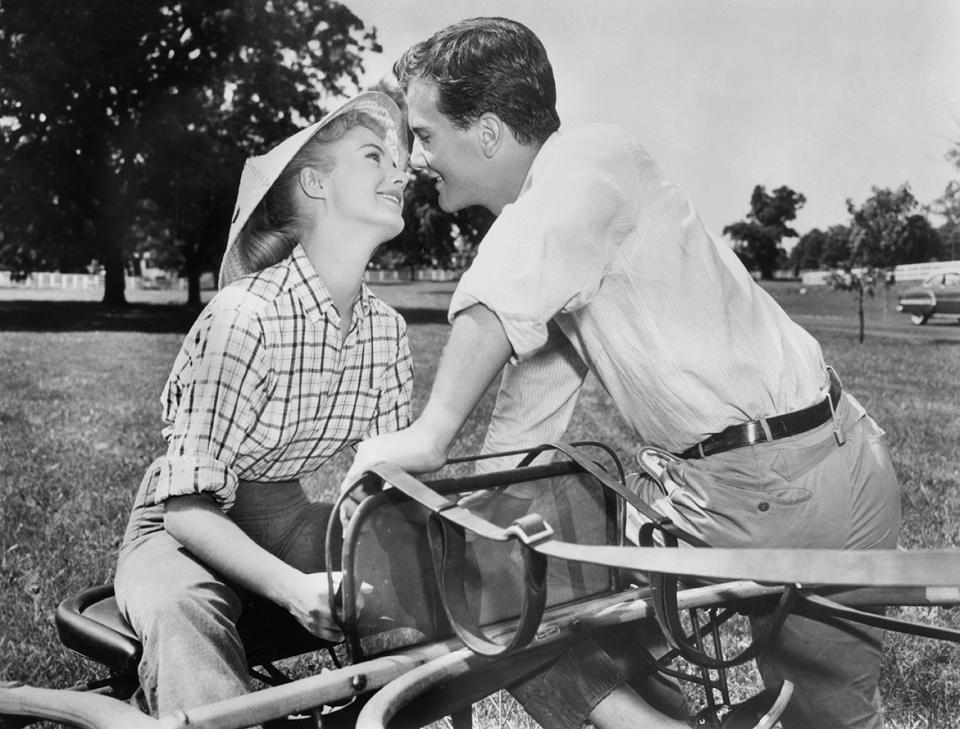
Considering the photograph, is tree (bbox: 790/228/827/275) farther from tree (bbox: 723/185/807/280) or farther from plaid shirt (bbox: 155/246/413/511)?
plaid shirt (bbox: 155/246/413/511)

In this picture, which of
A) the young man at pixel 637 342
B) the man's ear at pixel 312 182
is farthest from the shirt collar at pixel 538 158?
the man's ear at pixel 312 182

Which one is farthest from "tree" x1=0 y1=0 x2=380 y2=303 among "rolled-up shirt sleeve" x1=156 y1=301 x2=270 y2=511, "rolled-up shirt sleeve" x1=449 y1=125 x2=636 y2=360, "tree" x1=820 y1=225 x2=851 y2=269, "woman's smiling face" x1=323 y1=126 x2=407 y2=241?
"tree" x1=820 y1=225 x2=851 y2=269

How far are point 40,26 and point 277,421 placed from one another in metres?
7.20

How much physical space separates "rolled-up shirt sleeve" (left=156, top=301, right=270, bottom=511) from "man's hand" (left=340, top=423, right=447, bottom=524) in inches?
12.6

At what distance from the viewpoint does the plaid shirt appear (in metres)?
1.61

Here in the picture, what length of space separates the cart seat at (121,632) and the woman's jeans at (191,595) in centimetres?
3

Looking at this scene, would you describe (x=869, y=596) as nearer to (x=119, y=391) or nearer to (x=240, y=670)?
(x=240, y=670)

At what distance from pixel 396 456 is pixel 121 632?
57 centimetres

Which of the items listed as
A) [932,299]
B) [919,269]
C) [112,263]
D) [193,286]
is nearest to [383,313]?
[193,286]

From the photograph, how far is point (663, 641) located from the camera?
5.36 feet

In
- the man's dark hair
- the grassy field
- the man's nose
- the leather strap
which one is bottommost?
the grassy field

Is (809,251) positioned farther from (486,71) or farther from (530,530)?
(530,530)

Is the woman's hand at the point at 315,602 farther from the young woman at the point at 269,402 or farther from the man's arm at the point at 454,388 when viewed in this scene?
the man's arm at the point at 454,388

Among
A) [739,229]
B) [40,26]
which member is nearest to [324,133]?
[40,26]
